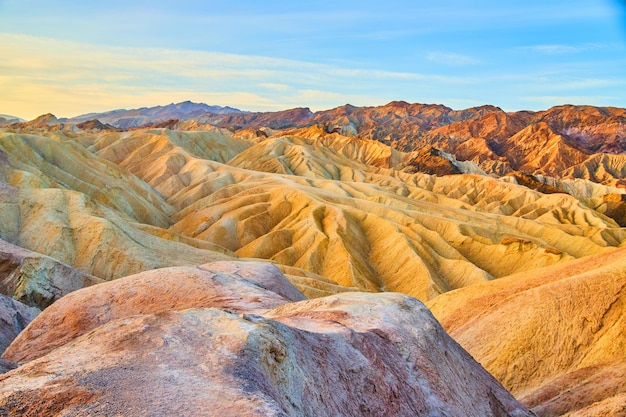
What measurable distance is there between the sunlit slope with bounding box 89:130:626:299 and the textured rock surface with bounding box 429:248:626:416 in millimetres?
24812

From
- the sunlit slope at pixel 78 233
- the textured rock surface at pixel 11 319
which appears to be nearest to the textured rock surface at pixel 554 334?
the textured rock surface at pixel 11 319

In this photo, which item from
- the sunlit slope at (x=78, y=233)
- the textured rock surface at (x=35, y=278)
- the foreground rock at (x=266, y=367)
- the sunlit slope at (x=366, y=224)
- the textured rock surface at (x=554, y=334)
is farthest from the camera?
the sunlit slope at (x=366, y=224)

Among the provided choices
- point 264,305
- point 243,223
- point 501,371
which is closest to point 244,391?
point 264,305

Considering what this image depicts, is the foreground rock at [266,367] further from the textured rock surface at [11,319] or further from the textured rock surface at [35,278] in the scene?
the textured rock surface at [35,278]

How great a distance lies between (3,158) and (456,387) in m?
43.9

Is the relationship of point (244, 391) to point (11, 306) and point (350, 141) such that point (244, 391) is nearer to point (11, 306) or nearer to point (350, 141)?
point (11, 306)

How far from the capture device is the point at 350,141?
129 meters

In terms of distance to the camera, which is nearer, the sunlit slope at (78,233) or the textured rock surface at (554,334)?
the textured rock surface at (554,334)

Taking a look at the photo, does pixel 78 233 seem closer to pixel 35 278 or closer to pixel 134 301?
pixel 35 278

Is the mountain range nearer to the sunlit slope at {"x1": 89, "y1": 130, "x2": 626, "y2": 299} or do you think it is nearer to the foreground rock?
the foreground rock

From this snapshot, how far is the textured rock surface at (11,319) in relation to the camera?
17.7 metres

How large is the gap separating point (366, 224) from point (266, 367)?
2014 inches

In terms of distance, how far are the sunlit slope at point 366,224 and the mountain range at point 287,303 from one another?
0.78 feet

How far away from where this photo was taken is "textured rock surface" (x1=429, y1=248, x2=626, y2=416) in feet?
61.3
